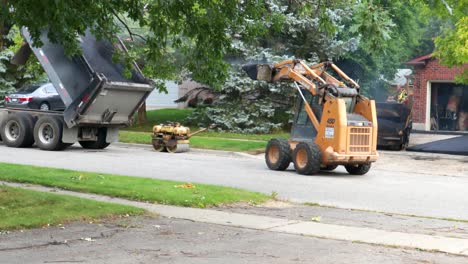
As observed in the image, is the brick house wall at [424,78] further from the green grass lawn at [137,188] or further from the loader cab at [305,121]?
the green grass lawn at [137,188]

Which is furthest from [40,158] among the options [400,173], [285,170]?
[400,173]

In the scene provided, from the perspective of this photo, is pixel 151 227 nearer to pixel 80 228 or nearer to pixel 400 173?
pixel 80 228

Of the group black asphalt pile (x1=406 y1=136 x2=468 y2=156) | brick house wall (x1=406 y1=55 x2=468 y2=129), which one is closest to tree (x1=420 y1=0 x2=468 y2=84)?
black asphalt pile (x1=406 y1=136 x2=468 y2=156)

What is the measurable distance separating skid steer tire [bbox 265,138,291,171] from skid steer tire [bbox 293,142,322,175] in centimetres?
39

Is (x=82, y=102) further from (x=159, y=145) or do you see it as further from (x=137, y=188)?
(x=137, y=188)

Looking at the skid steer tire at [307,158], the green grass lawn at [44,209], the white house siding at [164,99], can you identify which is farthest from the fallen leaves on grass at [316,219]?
the white house siding at [164,99]

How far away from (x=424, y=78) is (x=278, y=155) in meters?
24.1

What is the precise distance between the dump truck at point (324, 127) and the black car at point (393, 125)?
26.7 ft

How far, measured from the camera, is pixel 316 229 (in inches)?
422

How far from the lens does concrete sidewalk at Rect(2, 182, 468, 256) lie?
9.71 m

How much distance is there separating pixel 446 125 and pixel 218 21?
107ft

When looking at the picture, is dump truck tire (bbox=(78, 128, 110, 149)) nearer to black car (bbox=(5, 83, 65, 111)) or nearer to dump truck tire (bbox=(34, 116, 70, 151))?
dump truck tire (bbox=(34, 116, 70, 151))

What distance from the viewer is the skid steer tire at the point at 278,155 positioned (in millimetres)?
19156

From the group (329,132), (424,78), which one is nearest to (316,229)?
(329,132)
